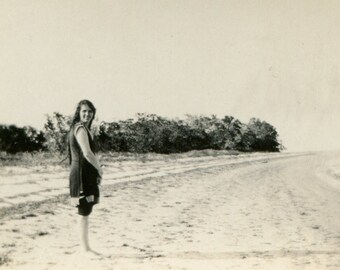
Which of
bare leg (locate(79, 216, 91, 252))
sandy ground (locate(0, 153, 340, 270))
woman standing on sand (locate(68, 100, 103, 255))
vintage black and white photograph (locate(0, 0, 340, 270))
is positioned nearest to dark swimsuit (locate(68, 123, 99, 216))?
woman standing on sand (locate(68, 100, 103, 255))

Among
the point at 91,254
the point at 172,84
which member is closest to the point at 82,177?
the point at 91,254

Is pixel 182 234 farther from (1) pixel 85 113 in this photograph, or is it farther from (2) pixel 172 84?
(2) pixel 172 84

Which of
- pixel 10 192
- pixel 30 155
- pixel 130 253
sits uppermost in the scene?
pixel 30 155

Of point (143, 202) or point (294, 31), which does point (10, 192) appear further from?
point (294, 31)

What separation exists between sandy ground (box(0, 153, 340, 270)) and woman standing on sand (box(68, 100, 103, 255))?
0.52m

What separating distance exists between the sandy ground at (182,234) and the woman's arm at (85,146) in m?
0.84

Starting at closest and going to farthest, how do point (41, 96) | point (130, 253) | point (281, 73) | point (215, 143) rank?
1. point (130, 253)
2. point (41, 96)
3. point (281, 73)
4. point (215, 143)

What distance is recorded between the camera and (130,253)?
3.82m

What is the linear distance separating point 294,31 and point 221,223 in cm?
240

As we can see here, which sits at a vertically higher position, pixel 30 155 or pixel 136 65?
pixel 136 65

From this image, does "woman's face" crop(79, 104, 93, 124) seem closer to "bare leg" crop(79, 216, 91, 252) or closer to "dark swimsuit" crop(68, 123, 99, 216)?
"dark swimsuit" crop(68, 123, 99, 216)

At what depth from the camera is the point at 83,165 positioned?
11.7ft

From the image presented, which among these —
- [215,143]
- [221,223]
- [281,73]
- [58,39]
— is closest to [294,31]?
[281,73]

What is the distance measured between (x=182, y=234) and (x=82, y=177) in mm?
1254
